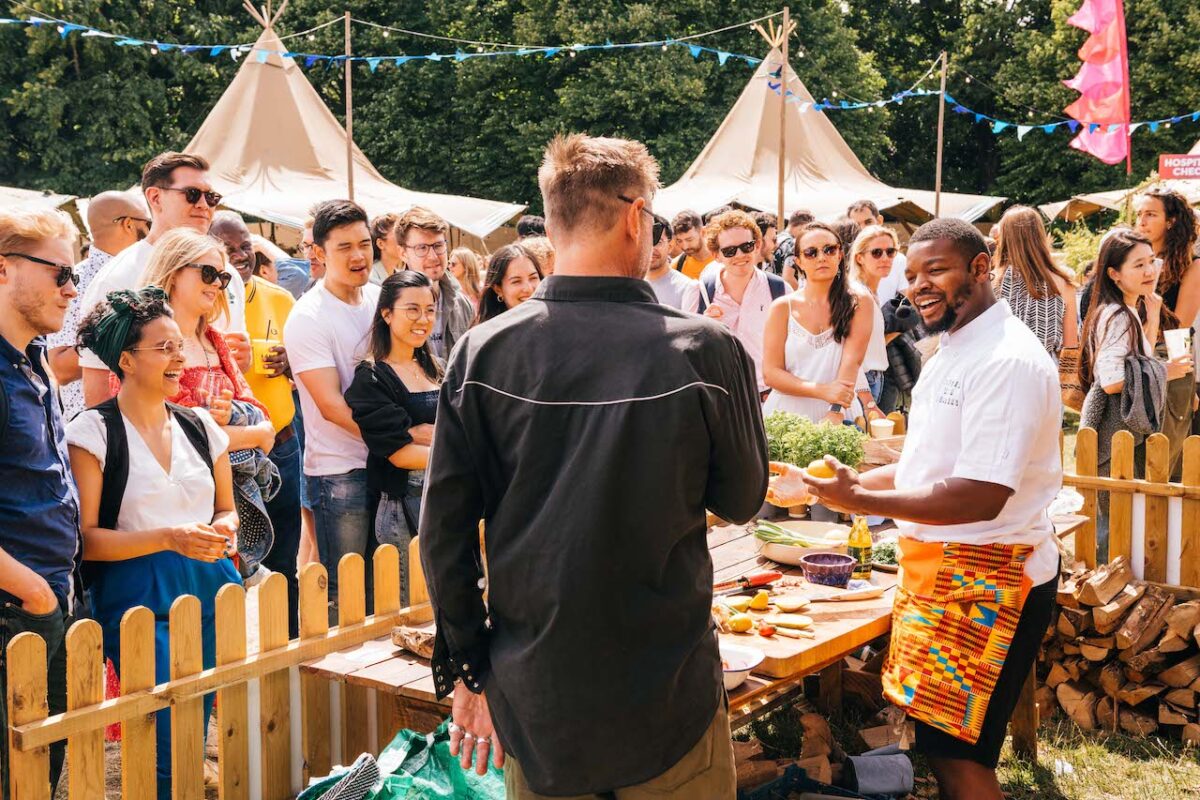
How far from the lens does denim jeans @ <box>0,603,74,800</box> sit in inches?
120

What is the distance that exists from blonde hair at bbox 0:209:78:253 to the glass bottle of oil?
2.63 m

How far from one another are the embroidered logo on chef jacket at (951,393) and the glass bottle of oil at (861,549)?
2.94ft

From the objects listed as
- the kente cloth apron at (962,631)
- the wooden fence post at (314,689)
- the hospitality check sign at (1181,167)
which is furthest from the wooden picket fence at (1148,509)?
the hospitality check sign at (1181,167)

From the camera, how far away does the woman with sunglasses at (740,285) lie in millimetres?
6488

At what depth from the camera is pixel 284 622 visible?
348 centimetres

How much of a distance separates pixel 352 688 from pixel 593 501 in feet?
6.29

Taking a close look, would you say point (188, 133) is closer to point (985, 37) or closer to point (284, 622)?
point (985, 37)

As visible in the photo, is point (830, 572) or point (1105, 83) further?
point (1105, 83)

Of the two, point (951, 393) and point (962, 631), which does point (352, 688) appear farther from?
point (951, 393)

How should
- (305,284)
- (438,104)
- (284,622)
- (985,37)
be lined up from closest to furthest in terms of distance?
(284,622), (305,284), (438,104), (985,37)

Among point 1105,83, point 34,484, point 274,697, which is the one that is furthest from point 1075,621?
point 1105,83

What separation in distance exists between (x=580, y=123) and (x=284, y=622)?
2698cm

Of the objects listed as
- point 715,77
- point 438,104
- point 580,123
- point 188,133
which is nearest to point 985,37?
point 715,77

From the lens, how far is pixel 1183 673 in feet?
15.7
